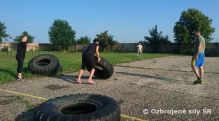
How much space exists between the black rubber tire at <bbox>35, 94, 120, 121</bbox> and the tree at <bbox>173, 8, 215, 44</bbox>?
4783cm

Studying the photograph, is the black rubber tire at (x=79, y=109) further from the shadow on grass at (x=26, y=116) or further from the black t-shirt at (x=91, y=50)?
the black t-shirt at (x=91, y=50)

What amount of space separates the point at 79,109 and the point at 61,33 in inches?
3093

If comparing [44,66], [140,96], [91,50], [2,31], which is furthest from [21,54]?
[2,31]

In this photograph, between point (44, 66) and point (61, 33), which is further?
point (61, 33)

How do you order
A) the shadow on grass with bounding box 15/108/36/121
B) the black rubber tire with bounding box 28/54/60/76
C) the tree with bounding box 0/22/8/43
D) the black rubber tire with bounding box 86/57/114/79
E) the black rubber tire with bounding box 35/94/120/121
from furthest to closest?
1. the tree with bounding box 0/22/8/43
2. the black rubber tire with bounding box 28/54/60/76
3. the black rubber tire with bounding box 86/57/114/79
4. the shadow on grass with bounding box 15/108/36/121
5. the black rubber tire with bounding box 35/94/120/121

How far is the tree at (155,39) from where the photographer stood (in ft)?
167

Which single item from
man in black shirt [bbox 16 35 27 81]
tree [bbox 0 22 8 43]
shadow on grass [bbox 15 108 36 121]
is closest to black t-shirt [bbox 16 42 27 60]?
man in black shirt [bbox 16 35 27 81]

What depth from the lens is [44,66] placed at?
1197 cm

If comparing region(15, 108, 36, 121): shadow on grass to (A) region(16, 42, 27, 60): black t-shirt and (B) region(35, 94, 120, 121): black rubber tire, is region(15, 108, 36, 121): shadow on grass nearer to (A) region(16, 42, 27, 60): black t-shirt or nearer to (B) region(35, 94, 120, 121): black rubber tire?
(B) region(35, 94, 120, 121): black rubber tire

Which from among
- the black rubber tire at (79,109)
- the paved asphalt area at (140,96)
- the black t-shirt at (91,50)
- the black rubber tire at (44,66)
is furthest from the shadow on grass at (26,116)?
the black rubber tire at (44,66)

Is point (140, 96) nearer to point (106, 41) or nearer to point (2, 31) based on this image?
point (106, 41)

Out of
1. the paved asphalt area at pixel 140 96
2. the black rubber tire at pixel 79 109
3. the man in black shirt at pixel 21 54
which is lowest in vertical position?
the paved asphalt area at pixel 140 96

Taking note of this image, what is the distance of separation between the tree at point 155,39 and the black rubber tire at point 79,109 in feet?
149

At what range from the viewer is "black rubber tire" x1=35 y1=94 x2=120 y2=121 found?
4.77m
